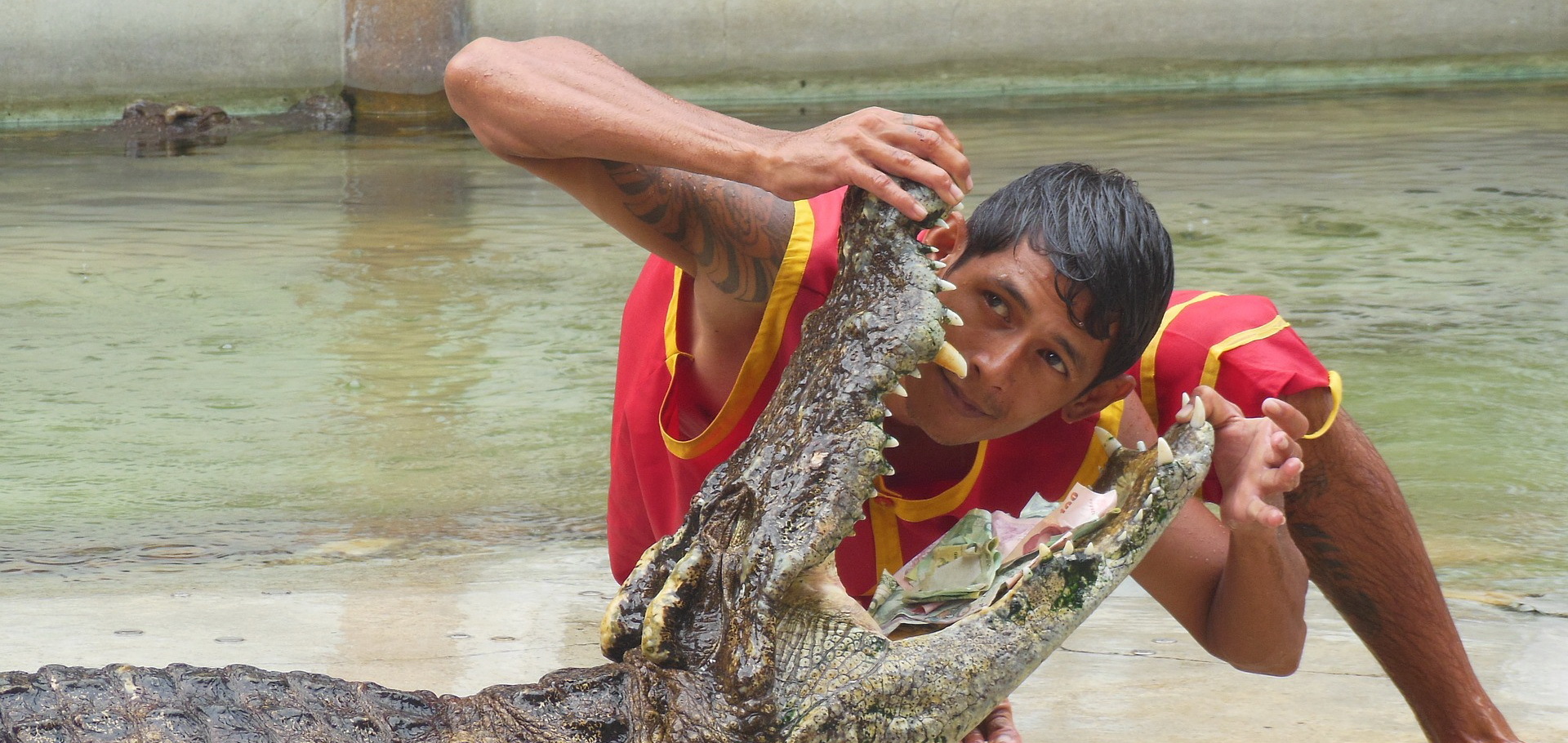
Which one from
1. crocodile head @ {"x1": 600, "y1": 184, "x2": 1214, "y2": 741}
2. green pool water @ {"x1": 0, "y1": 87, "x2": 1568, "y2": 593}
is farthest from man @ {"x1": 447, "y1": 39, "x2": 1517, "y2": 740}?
green pool water @ {"x1": 0, "y1": 87, "x2": 1568, "y2": 593}

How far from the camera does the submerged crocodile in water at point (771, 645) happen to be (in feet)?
5.01

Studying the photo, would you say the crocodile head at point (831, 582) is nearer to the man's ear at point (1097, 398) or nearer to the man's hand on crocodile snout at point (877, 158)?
the man's hand on crocodile snout at point (877, 158)

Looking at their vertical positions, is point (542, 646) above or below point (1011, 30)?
below

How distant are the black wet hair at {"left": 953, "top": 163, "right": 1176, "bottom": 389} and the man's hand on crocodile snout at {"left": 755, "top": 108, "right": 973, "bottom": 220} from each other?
235 millimetres

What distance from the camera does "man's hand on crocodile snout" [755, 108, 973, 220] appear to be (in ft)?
5.43

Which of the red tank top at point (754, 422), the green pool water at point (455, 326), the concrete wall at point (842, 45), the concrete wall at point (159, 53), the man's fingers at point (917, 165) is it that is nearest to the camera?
the man's fingers at point (917, 165)

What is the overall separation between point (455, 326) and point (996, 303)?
3469mm

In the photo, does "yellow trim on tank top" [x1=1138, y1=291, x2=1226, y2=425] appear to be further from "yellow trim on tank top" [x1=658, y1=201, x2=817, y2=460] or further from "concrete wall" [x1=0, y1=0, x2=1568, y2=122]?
"concrete wall" [x1=0, y1=0, x2=1568, y2=122]

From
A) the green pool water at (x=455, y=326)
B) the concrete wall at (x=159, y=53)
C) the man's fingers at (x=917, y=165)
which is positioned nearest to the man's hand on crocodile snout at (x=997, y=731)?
the man's fingers at (x=917, y=165)

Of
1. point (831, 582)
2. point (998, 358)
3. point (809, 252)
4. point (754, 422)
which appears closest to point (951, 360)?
point (998, 358)

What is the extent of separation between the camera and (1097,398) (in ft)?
6.91

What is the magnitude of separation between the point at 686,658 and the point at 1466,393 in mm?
3253

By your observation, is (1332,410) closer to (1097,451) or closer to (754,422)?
(1097,451)

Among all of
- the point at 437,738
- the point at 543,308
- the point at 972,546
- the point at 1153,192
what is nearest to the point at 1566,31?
the point at 1153,192
